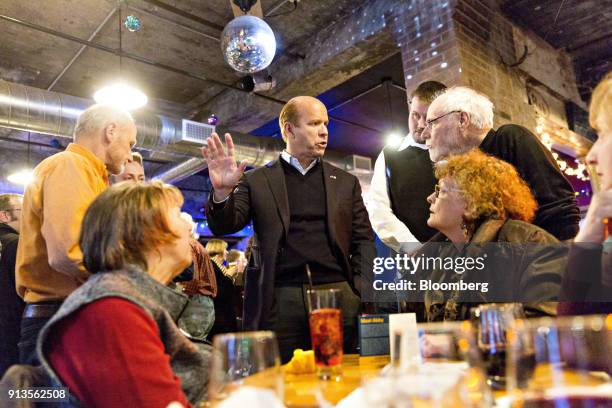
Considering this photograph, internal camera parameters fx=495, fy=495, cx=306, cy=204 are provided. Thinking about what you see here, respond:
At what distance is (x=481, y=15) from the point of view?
4.40m

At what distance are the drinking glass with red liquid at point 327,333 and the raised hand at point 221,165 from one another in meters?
1.02

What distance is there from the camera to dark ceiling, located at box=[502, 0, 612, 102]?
4970 mm

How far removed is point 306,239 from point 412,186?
2.02 feet

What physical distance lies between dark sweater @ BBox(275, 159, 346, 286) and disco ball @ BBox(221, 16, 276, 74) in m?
1.61

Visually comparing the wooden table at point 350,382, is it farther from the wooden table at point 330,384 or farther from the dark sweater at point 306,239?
the dark sweater at point 306,239

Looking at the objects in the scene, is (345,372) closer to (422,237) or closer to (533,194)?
(533,194)

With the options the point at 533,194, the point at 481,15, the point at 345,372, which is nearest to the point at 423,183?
the point at 533,194

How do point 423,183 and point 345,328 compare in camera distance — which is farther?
point 423,183

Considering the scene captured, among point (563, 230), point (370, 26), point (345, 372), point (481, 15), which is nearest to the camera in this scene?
point (345, 372)

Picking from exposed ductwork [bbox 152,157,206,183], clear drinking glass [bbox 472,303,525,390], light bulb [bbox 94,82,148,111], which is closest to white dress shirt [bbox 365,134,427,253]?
clear drinking glass [bbox 472,303,525,390]

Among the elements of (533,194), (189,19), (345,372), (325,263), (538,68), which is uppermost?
(189,19)

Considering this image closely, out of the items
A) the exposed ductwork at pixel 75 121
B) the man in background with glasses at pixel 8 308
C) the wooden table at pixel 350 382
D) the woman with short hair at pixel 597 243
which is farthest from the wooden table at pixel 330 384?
the exposed ductwork at pixel 75 121

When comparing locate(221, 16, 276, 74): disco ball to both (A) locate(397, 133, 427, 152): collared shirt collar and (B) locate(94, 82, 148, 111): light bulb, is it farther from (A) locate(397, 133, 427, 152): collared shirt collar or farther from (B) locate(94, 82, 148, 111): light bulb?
(A) locate(397, 133, 427, 152): collared shirt collar

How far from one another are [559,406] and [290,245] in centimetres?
183
